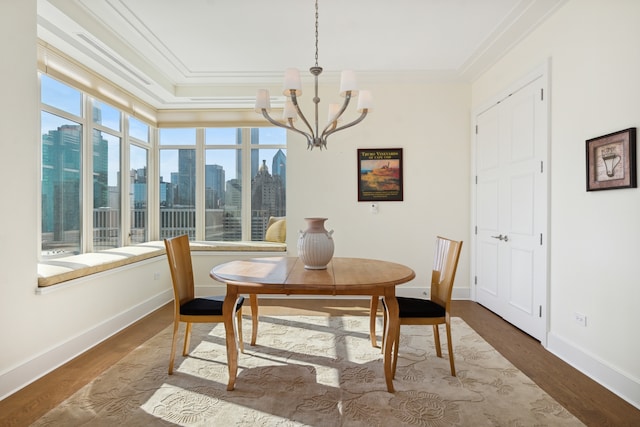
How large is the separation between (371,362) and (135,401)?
61.3 inches

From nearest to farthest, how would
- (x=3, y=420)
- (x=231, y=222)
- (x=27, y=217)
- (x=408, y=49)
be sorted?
(x=3, y=420)
(x=27, y=217)
(x=408, y=49)
(x=231, y=222)

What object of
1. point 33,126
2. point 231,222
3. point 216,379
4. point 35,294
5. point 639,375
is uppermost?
point 33,126

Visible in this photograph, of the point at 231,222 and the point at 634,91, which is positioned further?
the point at 231,222

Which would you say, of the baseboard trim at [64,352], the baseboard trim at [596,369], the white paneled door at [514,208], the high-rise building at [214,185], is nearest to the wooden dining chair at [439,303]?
the baseboard trim at [596,369]

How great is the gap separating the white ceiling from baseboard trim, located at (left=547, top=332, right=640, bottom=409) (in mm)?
2637

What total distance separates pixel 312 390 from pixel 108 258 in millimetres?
2359

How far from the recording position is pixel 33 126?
2363 millimetres

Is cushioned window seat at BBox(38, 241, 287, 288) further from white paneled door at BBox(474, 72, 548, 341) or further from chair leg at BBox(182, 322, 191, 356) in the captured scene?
white paneled door at BBox(474, 72, 548, 341)

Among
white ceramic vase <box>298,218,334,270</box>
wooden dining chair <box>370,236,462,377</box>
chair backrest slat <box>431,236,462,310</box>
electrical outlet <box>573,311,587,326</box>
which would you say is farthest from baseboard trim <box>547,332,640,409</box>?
white ceramic vase <box>298,218,334,270</box>

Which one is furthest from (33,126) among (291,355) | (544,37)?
(544,37)

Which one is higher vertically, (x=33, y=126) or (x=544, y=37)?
(x=544, y=37)

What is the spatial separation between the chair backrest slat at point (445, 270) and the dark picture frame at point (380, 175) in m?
1.80

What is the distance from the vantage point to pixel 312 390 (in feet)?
7.18

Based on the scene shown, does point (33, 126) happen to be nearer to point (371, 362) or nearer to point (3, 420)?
point (3, 420)
